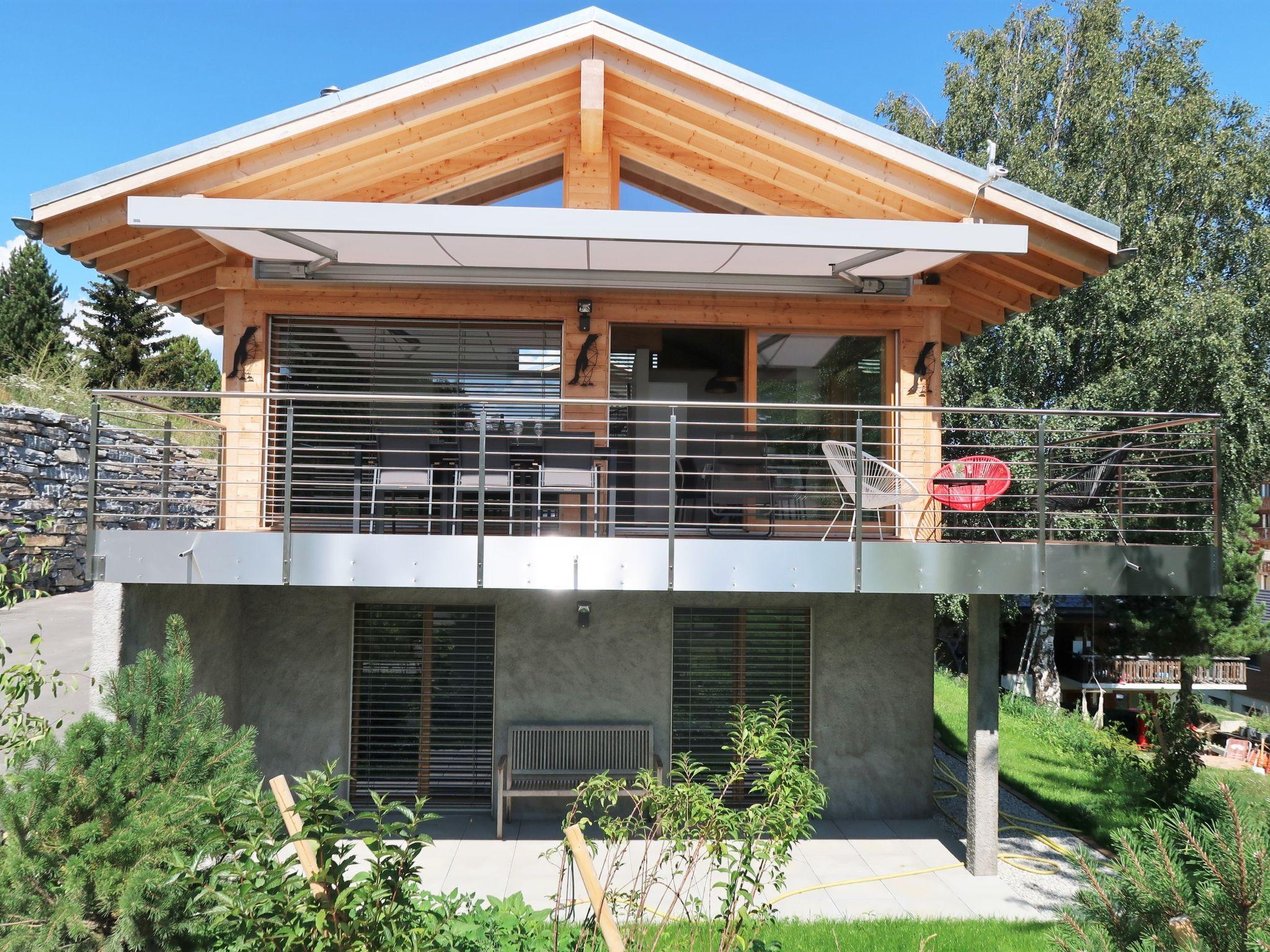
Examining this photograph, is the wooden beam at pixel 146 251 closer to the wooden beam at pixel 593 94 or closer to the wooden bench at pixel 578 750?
the wooden beam at pixel 593 94

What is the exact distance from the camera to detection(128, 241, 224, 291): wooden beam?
31.6ft

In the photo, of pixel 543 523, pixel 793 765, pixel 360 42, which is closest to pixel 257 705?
pixel 543 523

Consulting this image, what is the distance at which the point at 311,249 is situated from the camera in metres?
8.30

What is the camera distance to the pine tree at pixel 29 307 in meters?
35.2

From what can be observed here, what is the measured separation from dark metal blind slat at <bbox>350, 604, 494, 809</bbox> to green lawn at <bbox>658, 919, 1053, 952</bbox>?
162 inches

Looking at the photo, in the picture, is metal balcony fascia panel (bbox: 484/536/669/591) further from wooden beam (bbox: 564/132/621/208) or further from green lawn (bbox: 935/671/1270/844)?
green lawn (bbox: 935/671/1270/844)

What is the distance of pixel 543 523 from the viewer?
9.51 meters

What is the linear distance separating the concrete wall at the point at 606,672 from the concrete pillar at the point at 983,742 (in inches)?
62.8

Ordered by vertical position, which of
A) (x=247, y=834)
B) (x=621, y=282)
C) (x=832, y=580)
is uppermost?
(x=621, y=282)

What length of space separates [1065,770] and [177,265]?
42.5ft

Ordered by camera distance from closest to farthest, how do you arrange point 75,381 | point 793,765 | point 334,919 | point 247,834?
1. point 334,919
2. point 247,834
3. point 793,765
4. point 75,381

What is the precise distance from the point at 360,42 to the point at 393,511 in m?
40.0

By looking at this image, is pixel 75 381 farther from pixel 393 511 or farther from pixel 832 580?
pixel 832 580

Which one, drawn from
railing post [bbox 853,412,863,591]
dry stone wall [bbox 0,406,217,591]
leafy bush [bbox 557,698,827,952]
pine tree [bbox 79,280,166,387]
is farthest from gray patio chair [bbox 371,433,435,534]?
A: pine tree [bbox 79,280,166,387]
